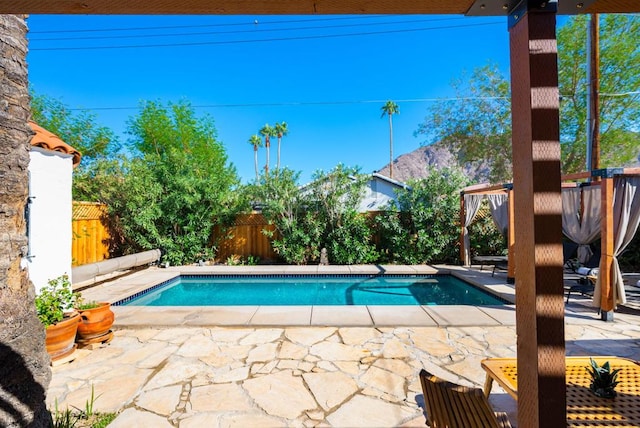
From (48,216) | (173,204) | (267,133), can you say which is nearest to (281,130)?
(267,133)

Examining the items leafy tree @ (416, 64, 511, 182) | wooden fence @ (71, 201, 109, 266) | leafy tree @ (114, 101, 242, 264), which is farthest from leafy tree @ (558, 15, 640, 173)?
wooden fence @ (71, 201, 109, 266)

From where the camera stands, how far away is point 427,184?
9.75 m

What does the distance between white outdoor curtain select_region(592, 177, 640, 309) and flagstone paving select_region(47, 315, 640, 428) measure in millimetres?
558

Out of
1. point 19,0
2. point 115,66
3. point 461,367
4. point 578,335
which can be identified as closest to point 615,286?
point 578,335

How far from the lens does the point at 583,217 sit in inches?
238

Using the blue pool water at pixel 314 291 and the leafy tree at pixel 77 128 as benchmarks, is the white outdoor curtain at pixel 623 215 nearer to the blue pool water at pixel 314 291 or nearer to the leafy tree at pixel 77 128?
the blue pool water at pixel 314 291

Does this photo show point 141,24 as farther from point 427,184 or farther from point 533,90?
point 533,90

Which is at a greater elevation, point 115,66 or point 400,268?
point 115,66

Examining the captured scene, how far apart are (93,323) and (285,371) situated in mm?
2446

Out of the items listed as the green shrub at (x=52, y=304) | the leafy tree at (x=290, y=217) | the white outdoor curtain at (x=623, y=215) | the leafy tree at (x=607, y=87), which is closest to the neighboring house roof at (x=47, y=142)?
the green shrub at (x=52, y=304)

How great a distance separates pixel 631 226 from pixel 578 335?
1926 mm

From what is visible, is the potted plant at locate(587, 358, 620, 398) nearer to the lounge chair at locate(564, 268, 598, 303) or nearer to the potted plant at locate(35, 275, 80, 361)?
the lounge chair at locate(564, 268, 598, 303)

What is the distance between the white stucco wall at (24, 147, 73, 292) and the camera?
11.8 feet

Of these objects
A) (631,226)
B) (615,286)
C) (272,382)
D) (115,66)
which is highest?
(115,66)
